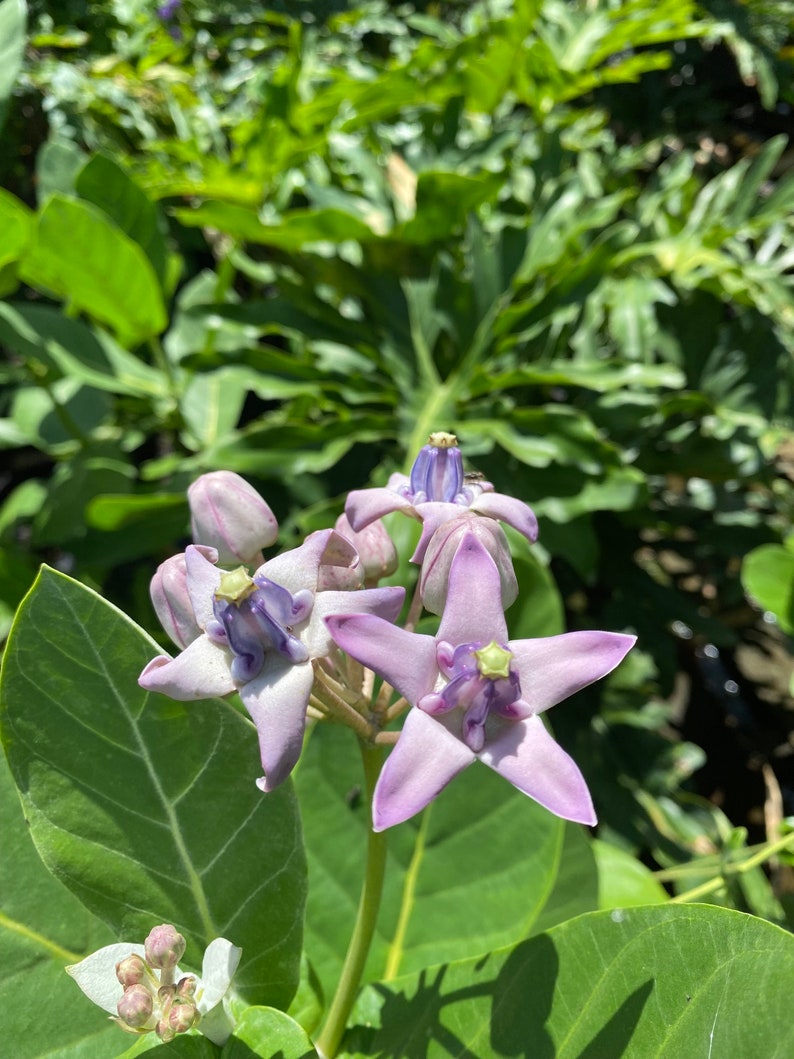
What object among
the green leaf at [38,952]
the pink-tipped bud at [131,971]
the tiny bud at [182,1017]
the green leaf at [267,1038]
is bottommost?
the green leaf at [38,952]

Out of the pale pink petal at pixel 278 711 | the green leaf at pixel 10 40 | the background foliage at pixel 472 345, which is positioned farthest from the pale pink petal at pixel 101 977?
the green leaf at pixel 10 40

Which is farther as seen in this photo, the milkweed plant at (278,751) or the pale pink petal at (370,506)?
the pale pink petal at (370,506)

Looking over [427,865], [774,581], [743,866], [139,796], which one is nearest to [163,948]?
[139,796]

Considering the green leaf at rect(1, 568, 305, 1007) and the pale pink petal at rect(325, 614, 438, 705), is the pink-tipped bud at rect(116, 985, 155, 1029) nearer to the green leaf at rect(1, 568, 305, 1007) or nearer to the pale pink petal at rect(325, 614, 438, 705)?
the green leaf at rect(1, 568, 305, 1007)

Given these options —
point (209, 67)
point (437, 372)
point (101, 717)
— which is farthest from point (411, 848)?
point (209, 67)

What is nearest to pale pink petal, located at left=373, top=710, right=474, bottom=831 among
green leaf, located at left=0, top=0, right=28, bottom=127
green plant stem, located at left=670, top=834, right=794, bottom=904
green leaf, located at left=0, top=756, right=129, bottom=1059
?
green leaf, located at left=0, top=756, right=129, bottom=1059

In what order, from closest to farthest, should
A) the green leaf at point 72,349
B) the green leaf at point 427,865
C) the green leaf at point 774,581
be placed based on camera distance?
the green leaf at point 427,865 → the green leaf at point 774,581 → the green leaf at point 72,349

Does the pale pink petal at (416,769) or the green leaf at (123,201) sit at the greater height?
the pale pink petal at (416,769)

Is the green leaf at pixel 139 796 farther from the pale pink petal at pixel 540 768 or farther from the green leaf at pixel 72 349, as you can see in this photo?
the green leaf at pixel 72 349
